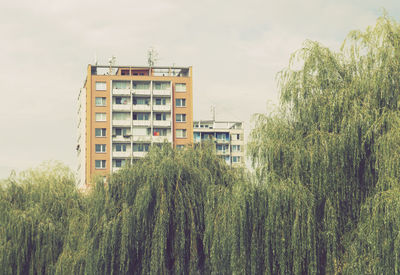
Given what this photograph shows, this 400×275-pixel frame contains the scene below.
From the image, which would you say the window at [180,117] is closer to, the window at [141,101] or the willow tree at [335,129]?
the window at [141,101]

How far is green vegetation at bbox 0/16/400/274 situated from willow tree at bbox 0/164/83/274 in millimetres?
1321

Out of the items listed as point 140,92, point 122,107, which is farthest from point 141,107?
point 122,107

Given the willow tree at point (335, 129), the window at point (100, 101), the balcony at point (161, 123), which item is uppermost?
the window at point (100, 101)

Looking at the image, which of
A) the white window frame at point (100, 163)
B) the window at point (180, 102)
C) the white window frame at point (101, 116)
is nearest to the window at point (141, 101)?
the window at point (180, 102)

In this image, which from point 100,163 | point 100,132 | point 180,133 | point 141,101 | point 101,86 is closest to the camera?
point 100,163

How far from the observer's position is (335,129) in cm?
2184

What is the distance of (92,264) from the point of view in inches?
958

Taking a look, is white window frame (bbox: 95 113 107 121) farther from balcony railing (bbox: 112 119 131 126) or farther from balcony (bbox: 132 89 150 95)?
balcony (bbox: 132 89 150 95)

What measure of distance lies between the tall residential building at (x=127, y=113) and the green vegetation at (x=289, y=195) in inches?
2696

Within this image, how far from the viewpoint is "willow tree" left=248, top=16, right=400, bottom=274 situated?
21.0m

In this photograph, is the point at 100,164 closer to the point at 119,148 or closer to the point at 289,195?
the point at 119,148

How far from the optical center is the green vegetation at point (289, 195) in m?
20.5

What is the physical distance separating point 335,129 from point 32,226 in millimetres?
16051

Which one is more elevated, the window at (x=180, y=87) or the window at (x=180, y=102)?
the window at (x=180, y=87)
